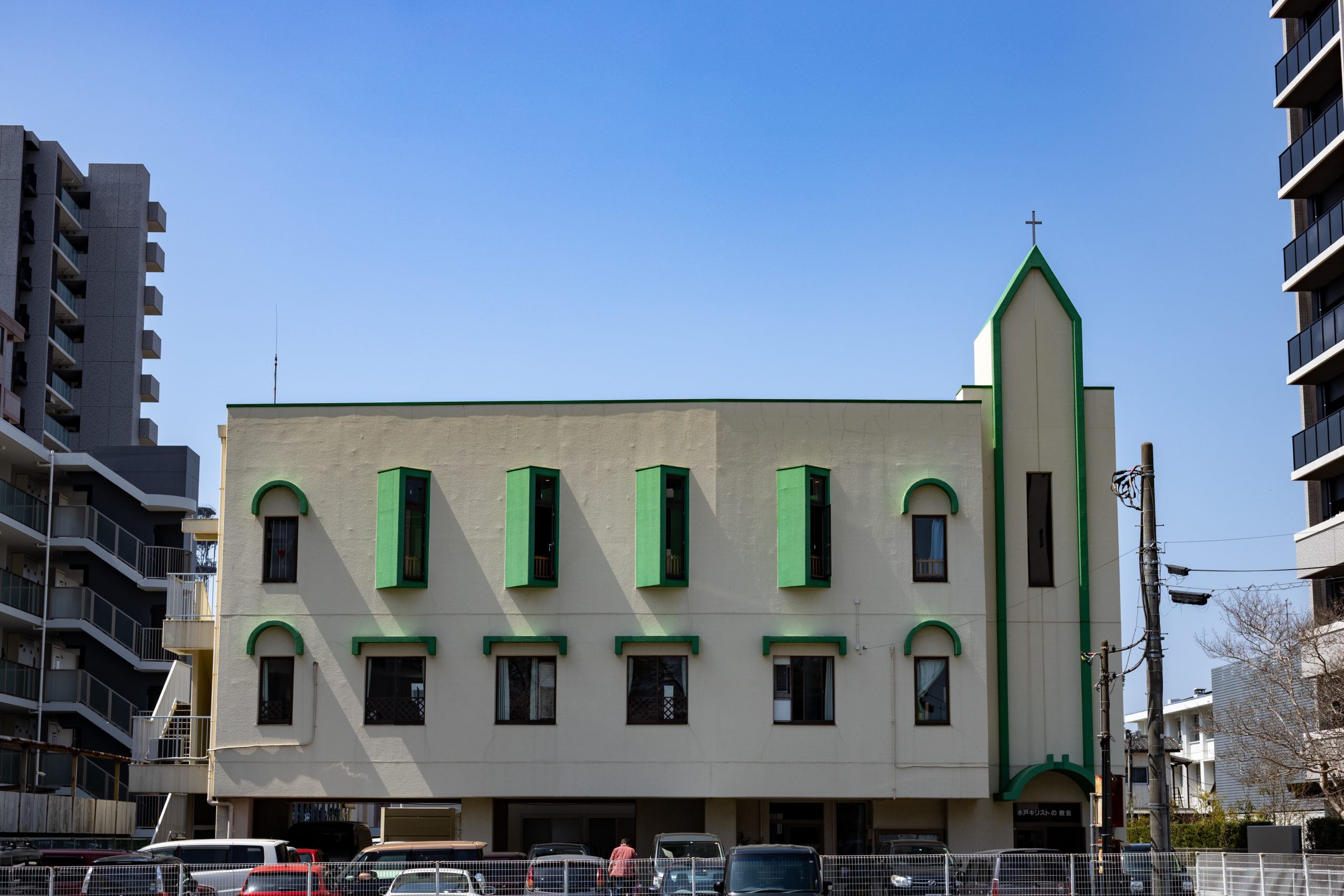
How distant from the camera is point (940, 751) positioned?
125 feet

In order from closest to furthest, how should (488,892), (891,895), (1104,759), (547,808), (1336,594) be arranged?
(488,892) < (891,895) < (1104,759) < (547,808) < (1336,594)

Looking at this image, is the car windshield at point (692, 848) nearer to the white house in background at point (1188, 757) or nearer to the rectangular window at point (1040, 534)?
the rectangular window at point (1040, 534)

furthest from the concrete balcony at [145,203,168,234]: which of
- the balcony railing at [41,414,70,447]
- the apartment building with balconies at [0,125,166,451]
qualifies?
the balcony railing at [41,414,70,447]

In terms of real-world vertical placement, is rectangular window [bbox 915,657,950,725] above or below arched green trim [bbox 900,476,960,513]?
below

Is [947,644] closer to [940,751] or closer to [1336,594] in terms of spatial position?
[940,751]

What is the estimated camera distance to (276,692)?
39250 millimetres

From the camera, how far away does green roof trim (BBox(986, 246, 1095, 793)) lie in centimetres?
3919

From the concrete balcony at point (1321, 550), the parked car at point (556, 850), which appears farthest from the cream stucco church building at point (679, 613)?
the concrete balcony at point (1321, 550)

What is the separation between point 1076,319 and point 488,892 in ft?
73.1

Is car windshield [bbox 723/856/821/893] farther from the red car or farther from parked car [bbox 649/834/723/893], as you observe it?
the red car

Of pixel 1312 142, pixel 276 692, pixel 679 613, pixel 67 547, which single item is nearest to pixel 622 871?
pixel 679 613

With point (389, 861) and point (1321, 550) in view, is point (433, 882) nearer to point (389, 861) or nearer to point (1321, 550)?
point (389, 861)

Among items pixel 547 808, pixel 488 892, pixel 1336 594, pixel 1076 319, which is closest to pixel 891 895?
pixel 488 892

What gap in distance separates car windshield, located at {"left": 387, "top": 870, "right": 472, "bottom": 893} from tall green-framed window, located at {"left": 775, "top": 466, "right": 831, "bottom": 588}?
14.1 metres
